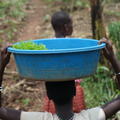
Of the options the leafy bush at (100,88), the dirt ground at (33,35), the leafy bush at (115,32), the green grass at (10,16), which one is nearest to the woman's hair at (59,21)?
the leafy bush at (115,32)

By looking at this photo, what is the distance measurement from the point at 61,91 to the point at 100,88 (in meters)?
2.77

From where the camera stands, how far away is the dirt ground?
19.2 feet

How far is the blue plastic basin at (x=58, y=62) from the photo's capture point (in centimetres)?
260

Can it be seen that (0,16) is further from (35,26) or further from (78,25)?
(78,25)

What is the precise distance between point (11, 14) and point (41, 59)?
23.3 feet

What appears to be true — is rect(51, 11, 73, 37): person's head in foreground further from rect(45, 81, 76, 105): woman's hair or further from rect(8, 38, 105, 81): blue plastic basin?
rect(8, 38, 105, 81): blue plastic basin

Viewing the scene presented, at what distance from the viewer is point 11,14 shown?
9.60 meters

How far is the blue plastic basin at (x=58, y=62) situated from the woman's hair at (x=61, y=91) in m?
0.18

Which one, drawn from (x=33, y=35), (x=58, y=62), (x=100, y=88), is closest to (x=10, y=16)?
(x=33, y=35)

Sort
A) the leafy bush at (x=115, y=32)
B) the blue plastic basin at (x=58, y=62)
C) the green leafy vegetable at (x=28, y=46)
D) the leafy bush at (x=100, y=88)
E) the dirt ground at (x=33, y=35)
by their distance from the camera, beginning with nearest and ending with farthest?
the blue plastic basin at (x=58, y=62)
the green leafy vegetable at (x=28, y=46)
the leafy bush at (x=100, y=88)
the leafy bush at (x=115, y=32)
the dirt ground at (x=33, y=35)

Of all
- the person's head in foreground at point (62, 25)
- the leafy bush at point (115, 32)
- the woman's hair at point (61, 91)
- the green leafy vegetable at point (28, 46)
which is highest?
the green leafy vegetable at point (28, 46)

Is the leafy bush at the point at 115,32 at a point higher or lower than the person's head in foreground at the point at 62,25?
lower

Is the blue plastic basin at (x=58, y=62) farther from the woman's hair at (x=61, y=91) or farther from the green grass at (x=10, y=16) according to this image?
the green grass at (x=10, y=16)

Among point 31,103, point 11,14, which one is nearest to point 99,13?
point 31,103
